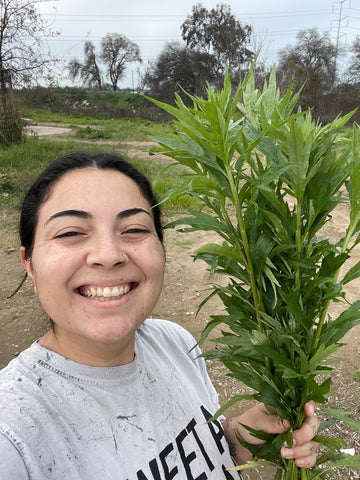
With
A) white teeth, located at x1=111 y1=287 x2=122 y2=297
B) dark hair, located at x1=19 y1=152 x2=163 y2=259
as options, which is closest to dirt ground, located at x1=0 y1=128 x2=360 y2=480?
dark hair, located at x1=19 y1=152 x2=163 y2=259

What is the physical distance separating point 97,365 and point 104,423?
16cm

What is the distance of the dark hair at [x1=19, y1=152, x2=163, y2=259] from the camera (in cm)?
121

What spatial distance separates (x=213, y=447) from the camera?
1254 mm

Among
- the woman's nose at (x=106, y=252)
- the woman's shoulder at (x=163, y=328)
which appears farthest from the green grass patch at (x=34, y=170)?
the woman's nose at (x=106, y=252)

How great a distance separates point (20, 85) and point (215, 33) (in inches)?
961

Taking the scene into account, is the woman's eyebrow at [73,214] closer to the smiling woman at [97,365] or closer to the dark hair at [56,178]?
the smiling woman at [97,365]

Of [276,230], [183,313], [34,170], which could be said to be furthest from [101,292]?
[34,170]

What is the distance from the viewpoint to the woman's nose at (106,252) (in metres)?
1.01

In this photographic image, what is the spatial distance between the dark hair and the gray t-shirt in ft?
1.29

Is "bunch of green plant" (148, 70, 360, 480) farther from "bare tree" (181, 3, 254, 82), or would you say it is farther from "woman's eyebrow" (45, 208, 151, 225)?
"bare tree" (181, 3, 254, 82)

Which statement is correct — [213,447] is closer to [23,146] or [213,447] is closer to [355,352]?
[355,352]

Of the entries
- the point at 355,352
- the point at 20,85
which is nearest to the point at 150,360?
the point at 355,352

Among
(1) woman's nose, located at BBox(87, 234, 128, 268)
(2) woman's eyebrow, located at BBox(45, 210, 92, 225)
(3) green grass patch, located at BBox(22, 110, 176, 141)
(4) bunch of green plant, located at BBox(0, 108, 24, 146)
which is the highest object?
(3) green grass patch, located at BBox(22, 110, 176, 141)

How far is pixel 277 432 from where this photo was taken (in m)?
1.14
